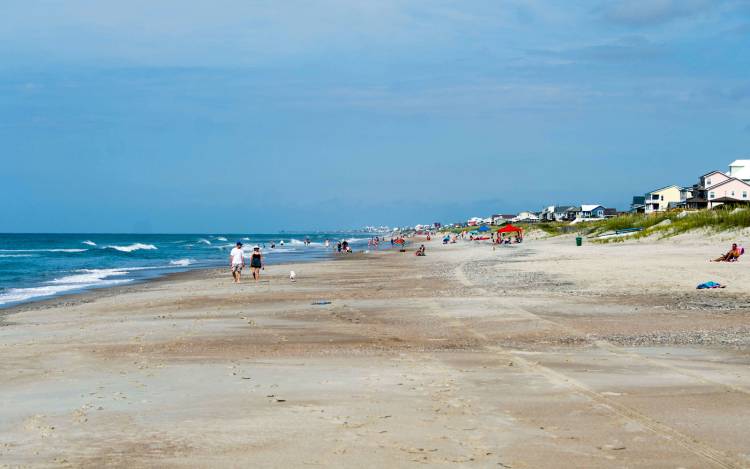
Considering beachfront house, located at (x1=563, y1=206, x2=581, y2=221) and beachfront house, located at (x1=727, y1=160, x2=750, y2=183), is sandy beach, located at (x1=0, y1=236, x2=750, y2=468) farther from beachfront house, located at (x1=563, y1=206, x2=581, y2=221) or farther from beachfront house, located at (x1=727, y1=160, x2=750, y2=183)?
beachfront house, located at (x1=563, y1=206, x2=581, y2=221)

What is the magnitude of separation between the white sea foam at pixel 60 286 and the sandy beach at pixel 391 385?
8614 mm

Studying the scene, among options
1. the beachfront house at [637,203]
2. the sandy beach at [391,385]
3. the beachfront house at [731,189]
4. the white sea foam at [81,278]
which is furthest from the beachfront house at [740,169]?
the sandy beach at [391,385]

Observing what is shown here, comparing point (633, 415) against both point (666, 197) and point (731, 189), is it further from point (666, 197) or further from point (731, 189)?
point (666, 197)

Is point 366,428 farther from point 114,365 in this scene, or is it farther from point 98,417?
point 114,365

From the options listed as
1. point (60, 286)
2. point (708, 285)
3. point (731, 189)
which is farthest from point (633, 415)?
point (731, 189)

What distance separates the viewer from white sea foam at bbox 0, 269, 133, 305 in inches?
1066

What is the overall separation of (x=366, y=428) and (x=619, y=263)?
26092 millimetres

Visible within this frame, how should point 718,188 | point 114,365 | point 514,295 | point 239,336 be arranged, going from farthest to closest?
point 718,188
point 514,295
point 239,336
point 114,365

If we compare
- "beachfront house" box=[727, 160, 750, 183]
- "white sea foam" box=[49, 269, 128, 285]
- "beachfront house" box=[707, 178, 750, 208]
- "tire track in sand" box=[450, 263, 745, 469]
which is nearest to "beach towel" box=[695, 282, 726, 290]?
"tire track in sand" box=[450, 263, 745, 469]

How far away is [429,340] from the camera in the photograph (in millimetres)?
12867

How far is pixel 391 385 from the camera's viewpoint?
884cm

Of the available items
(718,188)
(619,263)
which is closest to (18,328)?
(619,263)

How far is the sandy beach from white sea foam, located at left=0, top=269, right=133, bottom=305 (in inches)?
339

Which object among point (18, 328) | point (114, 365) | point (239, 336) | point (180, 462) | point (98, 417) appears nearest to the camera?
point (180, 462)
